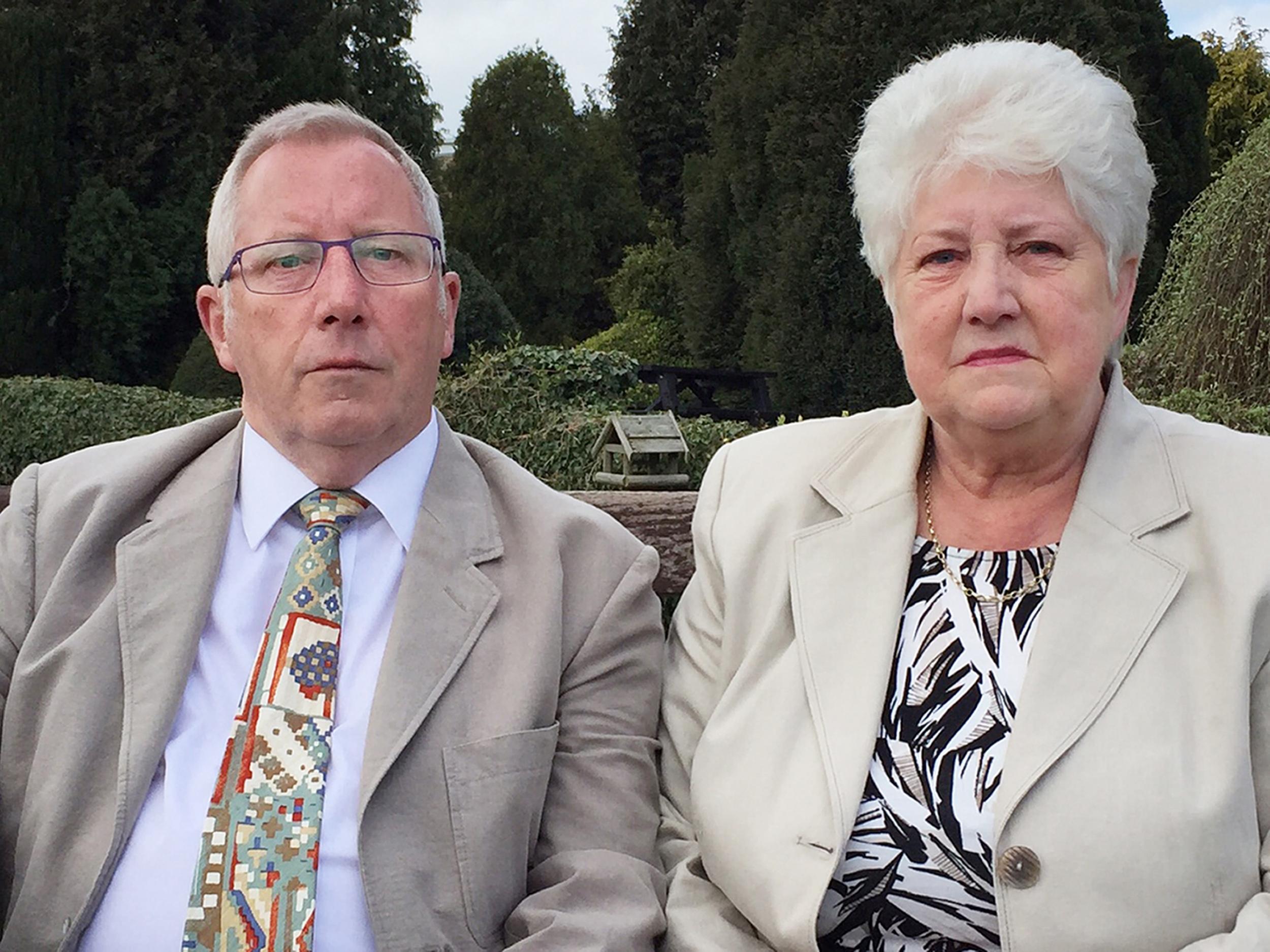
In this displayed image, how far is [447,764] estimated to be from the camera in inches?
83.4

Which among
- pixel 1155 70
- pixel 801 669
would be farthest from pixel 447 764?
pixel 1155 70

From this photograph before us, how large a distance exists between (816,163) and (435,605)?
30.3 feet

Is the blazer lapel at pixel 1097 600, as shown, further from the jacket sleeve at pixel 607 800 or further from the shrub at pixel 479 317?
the shrub at pixel 479 317

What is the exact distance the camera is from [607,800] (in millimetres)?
2250

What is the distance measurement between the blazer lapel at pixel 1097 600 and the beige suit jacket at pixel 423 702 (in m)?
0.69

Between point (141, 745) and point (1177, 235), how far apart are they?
7294 mm

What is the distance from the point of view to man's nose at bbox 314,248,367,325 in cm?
224

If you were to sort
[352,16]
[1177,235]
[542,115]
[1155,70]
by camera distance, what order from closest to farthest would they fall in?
[1177,235], [1155,70], [352,16], [542,115]

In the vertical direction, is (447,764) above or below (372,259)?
below

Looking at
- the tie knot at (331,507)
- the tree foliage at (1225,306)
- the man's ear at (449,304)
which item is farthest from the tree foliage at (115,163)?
the tie knot at (331,507)

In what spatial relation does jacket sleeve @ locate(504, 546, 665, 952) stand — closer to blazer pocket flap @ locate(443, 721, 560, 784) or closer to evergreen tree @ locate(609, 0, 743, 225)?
blazer pocket flap @ locate(443, 721, 560, 784)

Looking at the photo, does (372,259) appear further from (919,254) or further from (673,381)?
(673,381)

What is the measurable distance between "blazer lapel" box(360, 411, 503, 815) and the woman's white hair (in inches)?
35.4

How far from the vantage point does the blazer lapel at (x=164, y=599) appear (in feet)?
6.86
